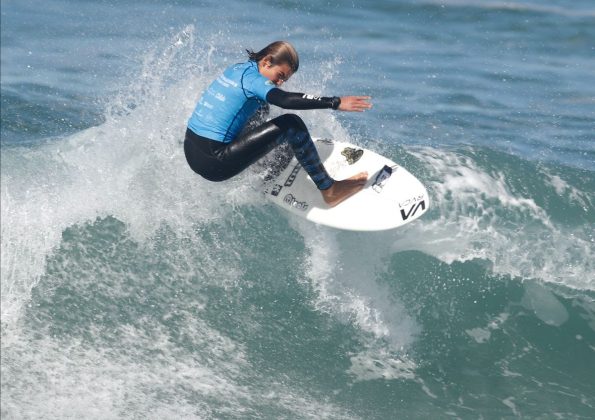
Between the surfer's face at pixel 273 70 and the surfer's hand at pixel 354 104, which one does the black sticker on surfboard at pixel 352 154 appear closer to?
the surfer's face at pixel 273 70

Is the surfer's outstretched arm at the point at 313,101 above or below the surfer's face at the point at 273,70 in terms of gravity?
below

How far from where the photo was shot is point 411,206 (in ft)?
25.0

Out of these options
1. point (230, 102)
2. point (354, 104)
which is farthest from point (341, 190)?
point (354, 104)

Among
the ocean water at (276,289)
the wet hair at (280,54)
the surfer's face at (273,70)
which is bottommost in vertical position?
the ocean water at (276,289)

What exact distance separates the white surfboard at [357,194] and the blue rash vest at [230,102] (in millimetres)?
1036

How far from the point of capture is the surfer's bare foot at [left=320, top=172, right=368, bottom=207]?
7664 millimetres

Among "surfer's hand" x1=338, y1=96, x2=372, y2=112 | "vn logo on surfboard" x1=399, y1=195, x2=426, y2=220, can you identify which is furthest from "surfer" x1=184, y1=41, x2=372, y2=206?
"vn logo on surfboard" x1=399, y1=195, x2=426, y2=220

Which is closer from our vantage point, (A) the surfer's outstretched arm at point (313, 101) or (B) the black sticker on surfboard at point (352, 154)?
(A) the surfer's outstretched arm at point (313, 101)

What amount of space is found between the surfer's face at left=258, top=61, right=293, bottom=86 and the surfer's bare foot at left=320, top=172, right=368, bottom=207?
1296 mm

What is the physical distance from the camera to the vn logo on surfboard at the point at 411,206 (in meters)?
7.61

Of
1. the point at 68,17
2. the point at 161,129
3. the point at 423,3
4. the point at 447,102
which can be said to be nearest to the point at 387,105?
the point at 447,102

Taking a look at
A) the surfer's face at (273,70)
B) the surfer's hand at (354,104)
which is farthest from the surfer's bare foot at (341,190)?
the surfer's hand at (354,104)

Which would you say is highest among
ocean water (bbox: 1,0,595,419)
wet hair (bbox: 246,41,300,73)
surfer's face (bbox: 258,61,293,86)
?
wet hair (bbox: 246,41,300,73)

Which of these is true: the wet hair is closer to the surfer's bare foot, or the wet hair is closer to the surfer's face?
the surfer's face
